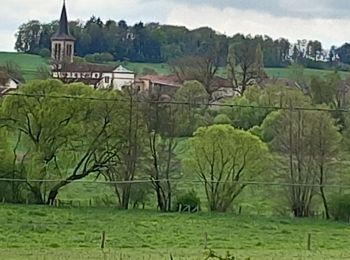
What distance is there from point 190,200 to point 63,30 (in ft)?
125

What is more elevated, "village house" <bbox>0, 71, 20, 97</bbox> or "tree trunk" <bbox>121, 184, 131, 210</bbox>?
"village house" <bbox>0, 71, 20, 97</bbox>

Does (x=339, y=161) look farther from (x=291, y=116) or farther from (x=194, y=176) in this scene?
(x=194, y=176)

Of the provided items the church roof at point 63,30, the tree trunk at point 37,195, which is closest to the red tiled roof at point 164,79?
the tree trunk at point 37,195

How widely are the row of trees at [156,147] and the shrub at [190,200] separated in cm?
44

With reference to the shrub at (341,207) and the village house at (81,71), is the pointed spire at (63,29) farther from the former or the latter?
the shrub at (341,207)

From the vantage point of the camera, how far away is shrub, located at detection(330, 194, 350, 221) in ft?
114

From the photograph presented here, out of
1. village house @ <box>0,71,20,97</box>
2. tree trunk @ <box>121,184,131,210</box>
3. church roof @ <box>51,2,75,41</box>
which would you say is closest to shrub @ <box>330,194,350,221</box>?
tree trunk @ <box>121,184,131,210</box>

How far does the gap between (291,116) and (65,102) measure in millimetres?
9585

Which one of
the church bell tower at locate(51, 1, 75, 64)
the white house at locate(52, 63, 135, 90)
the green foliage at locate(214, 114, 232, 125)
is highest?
the church bell tower at locate(51, 1, 75, 64)

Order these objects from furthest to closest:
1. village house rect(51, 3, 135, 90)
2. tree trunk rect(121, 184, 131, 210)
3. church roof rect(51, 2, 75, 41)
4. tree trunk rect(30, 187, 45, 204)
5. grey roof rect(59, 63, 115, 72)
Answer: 1. church roof rect(51, 2, 75, 41)
2. grey roof rect(59, 63, 115, 72)
3. village house rect(51, 3, 135, 90)
4. tree trunk rect(30, 187, 45, 204)
5. tree trunk rect(121, 184, 131, 210)

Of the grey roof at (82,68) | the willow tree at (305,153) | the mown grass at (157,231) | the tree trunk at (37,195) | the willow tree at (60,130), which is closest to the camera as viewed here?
the mown grass at (157,231)

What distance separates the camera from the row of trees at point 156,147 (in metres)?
35.1

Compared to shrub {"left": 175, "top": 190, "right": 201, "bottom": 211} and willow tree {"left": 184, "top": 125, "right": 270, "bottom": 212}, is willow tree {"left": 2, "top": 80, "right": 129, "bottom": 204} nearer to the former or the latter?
willow tree {"left": 184, "top": 125, "right": 270, "bottom": 212}

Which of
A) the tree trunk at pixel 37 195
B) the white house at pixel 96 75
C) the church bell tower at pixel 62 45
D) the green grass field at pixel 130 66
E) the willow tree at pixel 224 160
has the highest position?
the church bell tower at pixel 62 45
